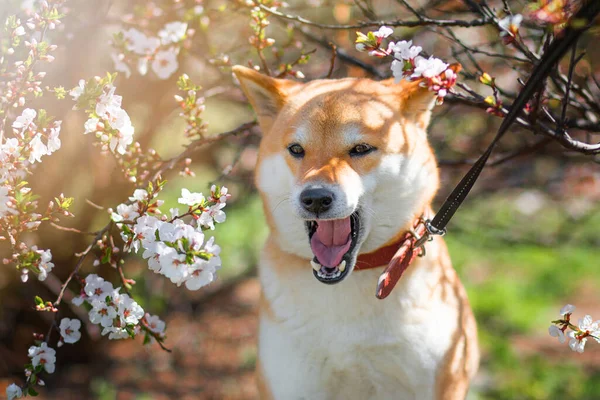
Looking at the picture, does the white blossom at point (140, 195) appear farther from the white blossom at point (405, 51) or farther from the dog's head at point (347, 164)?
the white blossom at point (405, 51)

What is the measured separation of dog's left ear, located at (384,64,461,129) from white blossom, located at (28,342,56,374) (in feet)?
5.34

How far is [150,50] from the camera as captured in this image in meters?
3.03

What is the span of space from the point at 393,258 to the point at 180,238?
81cm

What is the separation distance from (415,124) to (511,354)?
2.50 metres

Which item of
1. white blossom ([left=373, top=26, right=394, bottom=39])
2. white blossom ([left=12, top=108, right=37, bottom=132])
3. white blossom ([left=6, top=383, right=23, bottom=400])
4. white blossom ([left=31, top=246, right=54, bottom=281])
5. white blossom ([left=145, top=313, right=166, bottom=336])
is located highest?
white blossom ([left=373, top=26, right=394, bottom=39])

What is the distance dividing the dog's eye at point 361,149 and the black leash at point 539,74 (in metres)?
0.39

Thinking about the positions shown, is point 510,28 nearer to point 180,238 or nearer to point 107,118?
point 180,238

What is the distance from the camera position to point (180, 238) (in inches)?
78.5

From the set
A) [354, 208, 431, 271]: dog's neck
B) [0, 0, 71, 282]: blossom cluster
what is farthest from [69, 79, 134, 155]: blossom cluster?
[354, 208, 431, 271]: dog's neck

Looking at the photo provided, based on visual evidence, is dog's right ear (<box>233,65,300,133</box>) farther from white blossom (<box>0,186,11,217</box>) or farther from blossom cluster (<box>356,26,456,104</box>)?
white blossom (<box>0,186,11,217</box>)

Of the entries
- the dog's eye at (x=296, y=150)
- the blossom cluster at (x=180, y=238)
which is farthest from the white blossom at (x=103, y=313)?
the dog's eye at (x=296, y=150)

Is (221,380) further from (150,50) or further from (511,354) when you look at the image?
(150,50)

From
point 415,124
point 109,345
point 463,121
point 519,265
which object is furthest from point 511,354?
point 109,345

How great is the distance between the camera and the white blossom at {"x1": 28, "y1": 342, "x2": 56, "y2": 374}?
2.36 metres
